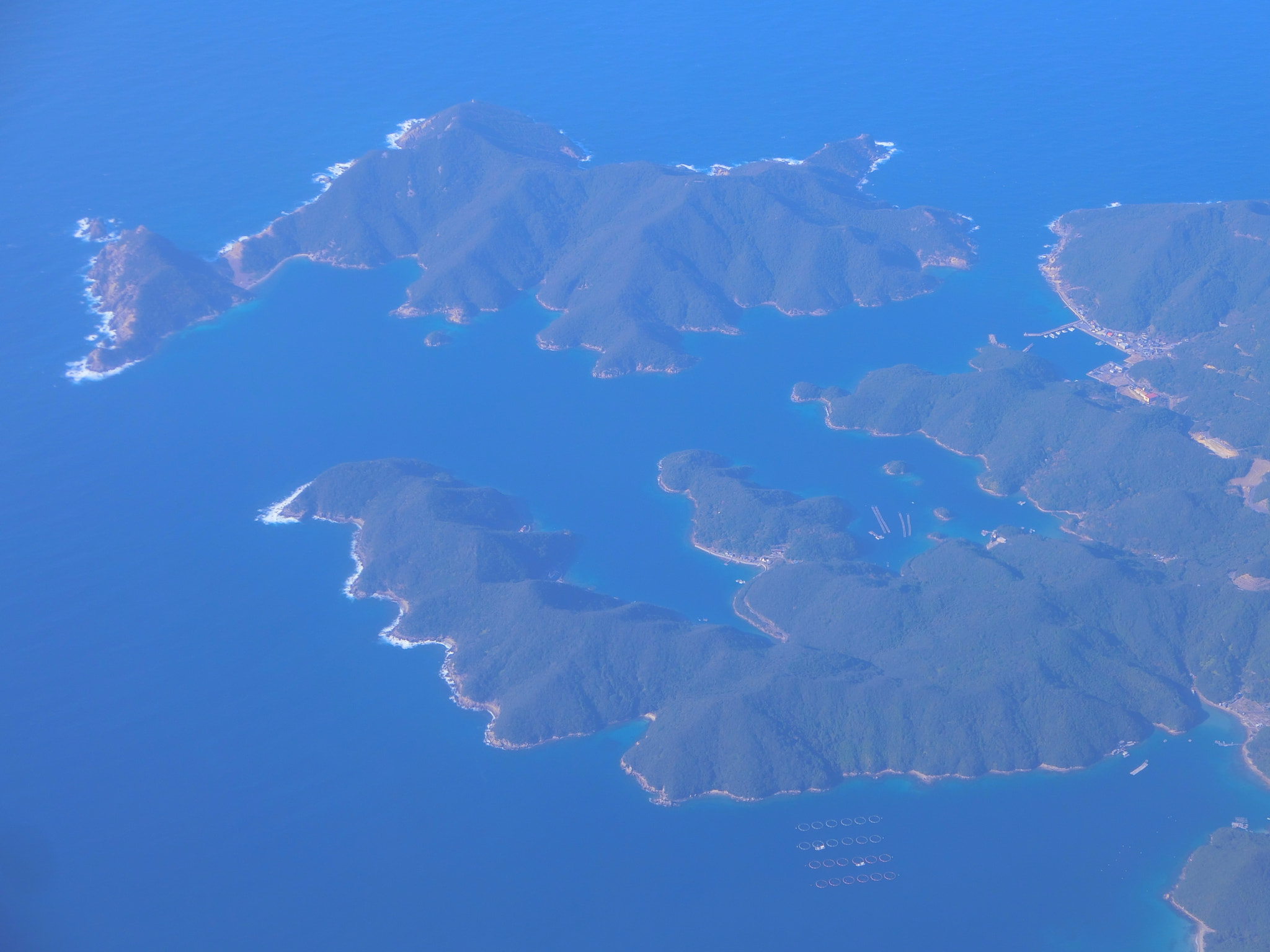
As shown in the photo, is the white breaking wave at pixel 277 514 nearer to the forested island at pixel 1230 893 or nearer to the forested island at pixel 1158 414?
the forested island at pixel 1158 414

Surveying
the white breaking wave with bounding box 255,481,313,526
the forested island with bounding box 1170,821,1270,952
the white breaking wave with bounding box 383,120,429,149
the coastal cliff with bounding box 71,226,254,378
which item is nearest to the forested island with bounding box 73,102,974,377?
the coastal cliff with bounding box 71,226,254,378

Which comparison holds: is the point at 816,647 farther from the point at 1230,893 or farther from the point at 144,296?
the point at 144,296

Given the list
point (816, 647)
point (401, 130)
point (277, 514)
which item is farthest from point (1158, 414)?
point (401, 130)

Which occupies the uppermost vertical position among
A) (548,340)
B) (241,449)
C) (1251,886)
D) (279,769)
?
(548,340)

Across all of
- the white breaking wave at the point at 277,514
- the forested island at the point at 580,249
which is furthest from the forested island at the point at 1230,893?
the white breaking wave at the point at 277,514

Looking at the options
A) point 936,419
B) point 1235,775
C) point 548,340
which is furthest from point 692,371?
point 1235,775

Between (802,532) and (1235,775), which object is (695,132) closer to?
(802,532)

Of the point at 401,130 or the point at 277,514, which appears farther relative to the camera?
the point at 401,130
